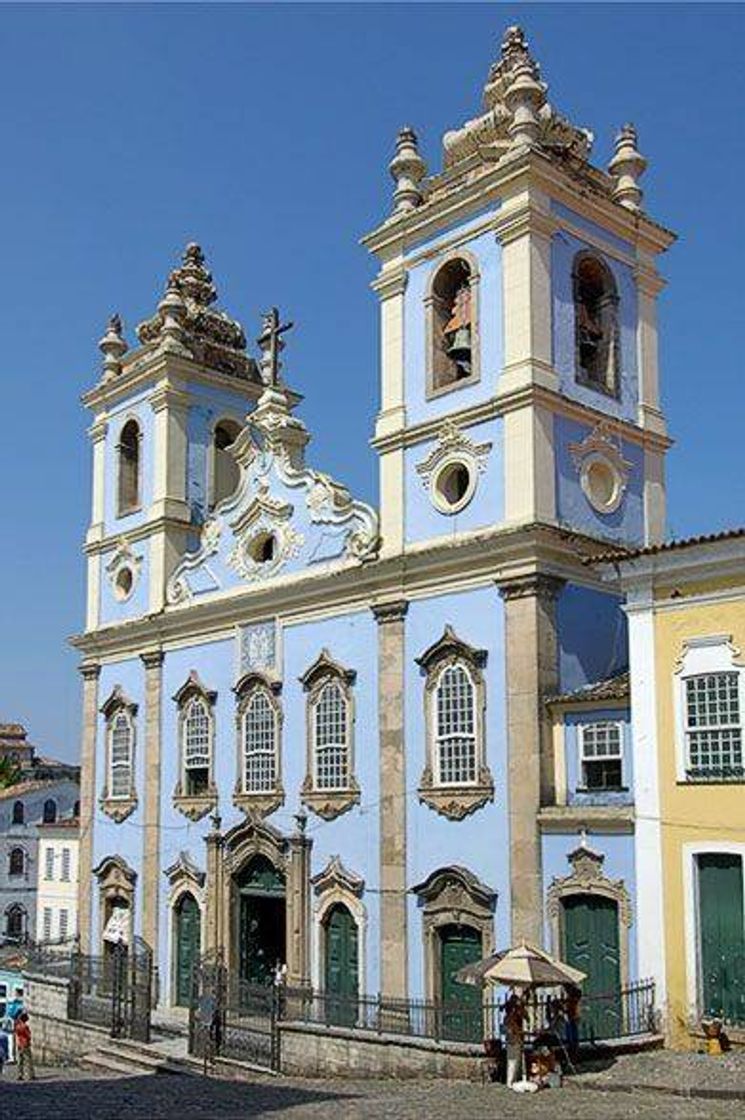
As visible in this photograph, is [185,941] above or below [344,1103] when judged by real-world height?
above

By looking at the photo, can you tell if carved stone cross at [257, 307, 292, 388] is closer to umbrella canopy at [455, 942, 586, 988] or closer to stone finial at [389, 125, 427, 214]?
stone finial at [389, 125, 427, 214]

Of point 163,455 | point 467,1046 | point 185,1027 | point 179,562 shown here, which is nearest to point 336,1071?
point 467,1046

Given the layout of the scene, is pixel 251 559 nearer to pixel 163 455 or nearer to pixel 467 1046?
pixel 163 455

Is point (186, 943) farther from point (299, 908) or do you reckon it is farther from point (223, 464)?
point (223, 464)

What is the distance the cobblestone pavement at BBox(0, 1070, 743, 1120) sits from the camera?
13.6 meters

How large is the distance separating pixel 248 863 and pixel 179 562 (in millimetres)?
7082

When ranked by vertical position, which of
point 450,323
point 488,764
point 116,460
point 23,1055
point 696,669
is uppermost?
point 450,323

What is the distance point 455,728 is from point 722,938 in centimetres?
560

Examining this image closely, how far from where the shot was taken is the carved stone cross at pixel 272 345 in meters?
28.1

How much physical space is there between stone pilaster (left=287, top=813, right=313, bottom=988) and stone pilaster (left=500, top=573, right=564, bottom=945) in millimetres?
5072

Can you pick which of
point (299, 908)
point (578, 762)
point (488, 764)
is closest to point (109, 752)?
point (299, 908)

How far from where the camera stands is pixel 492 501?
2055 centimetres

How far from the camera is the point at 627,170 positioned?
2317 cm

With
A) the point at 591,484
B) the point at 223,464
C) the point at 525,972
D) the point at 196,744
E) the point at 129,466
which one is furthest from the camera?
→ the point at 129,466
